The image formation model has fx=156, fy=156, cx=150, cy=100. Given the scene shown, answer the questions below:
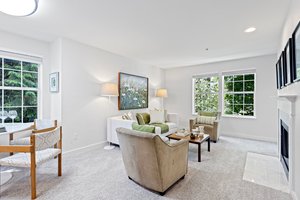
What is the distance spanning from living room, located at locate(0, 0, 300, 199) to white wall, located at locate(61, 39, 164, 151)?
0.02 meters

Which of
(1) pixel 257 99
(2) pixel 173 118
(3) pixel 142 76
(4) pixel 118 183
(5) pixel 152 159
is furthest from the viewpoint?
(3) pixel 142 76

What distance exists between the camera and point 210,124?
4449 millimetres

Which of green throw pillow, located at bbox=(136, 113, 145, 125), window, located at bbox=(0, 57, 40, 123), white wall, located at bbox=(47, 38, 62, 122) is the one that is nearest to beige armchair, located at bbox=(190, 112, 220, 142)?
green throw pillow, located at bbox=(136, 113, 145, 125)

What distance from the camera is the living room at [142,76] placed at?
2.07 meters

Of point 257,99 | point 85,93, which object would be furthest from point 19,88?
point 257,99

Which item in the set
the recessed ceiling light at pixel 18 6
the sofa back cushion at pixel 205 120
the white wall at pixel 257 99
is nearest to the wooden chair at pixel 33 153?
the recessed ceiling light at pixel 18 6

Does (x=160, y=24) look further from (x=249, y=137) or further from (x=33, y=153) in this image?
(x=249, y=137)

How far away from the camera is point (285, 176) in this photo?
2422mm

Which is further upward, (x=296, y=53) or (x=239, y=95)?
(x=296, y=53)

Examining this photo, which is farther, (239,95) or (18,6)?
(239,95)

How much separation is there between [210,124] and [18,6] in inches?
179

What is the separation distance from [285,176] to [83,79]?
4.18 meters

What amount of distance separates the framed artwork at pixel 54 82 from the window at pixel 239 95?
4.83 m

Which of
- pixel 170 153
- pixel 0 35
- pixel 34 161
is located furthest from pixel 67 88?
pixel 170 153
